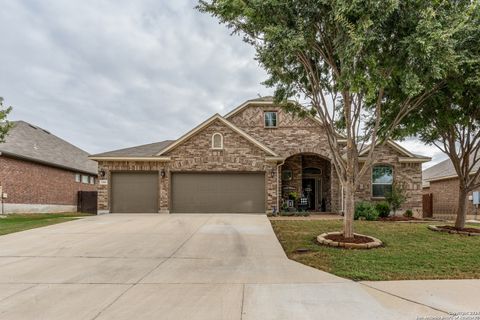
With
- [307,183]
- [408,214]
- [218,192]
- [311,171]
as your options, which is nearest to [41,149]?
[218,192]

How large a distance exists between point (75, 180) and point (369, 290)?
23.0 metres

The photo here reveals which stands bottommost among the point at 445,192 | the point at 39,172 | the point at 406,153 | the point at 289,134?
the point at 445,192

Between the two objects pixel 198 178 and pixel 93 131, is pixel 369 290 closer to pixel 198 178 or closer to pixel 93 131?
pixel 198 178

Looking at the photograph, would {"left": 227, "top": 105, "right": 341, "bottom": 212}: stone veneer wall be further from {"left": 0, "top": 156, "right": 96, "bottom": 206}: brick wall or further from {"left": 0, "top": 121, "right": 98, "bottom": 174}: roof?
{"left": 0, "top": 156, "right": 96, "bottom": 206}: brick wall

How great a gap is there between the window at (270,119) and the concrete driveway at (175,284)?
34.7 ft

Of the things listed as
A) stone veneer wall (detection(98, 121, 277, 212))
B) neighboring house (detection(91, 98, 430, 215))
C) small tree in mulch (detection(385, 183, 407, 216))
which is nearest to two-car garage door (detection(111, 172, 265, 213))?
neighboring house (detection(91, 98, 430, 215))

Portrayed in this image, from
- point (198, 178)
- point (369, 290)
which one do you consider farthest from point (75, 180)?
point (369, 290)

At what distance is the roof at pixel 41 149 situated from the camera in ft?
57.6

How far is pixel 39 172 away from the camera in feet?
61.3

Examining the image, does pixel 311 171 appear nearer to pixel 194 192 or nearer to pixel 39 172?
pixel 194 192

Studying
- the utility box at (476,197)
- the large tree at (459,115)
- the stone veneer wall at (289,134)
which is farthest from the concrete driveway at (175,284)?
the utility box at (476,197)

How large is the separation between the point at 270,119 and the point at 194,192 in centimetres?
649

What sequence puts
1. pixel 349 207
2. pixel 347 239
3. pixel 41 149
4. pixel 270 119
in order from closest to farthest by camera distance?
pixel 347 239
pixel 349 207
pixel 270 119
pixel 41 149

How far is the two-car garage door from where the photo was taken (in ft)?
51.4
